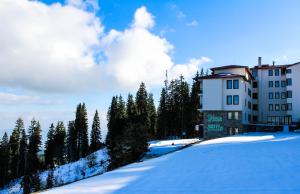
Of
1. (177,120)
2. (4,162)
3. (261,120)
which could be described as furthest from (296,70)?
(4,162)

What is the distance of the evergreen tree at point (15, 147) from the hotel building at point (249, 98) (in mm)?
56598

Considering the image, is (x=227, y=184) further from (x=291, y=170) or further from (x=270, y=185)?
(x=291, y=170)

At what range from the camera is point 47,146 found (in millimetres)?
96562

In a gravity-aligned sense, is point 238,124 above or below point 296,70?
below

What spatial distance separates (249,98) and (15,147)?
2452 inches

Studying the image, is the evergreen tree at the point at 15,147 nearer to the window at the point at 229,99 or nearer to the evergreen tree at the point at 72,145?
the evergreen tree at the point at 72,145

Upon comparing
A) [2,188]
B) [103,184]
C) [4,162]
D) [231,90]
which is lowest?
[2,188]

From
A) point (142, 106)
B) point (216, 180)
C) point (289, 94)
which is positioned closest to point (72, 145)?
point (142, 106)

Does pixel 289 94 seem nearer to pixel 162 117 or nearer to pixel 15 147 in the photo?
pixel 162 117

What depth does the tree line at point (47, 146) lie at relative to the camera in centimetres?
8732

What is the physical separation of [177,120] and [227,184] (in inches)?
2782

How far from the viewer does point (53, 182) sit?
68.8m

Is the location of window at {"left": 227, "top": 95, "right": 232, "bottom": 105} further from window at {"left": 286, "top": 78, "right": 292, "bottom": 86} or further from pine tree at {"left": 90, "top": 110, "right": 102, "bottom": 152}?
pine tree at {"left": 90, "top": 110, "right": 102, "bottom": 152}

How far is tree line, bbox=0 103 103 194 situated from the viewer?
87.3 meters
